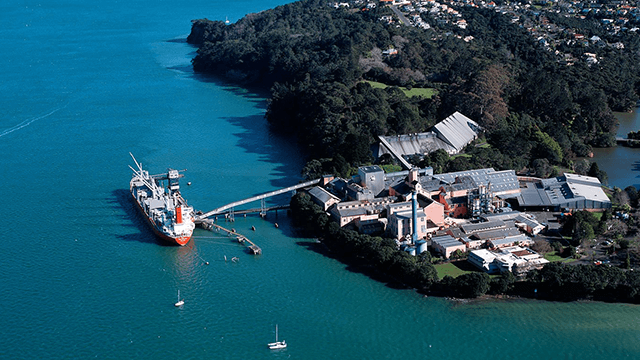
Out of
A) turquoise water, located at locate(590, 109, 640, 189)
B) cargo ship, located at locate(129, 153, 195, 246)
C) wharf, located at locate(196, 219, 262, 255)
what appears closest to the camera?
wharf, located at locate(196, 219, 262, 255)

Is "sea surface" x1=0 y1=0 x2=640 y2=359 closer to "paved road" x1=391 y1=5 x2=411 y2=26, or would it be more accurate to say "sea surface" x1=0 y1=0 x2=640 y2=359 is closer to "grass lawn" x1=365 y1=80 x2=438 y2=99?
"grass lawn" x1=365 y1=80 x2=438 y2=99

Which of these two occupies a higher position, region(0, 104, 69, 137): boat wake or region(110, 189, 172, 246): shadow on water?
region(0, 104, 69, 137): boat wake

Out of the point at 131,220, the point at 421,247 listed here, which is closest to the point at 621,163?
the point at 421,247

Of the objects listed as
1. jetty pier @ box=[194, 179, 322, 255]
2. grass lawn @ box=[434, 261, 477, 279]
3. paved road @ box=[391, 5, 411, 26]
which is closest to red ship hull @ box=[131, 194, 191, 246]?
jetty pier @ box=[194, 179, 322, 255]

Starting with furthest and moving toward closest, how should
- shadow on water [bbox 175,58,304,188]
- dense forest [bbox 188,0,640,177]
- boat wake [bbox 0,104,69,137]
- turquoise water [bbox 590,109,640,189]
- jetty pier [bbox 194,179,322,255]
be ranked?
boat wake [bbox 0,104,69,137]
dense forest [bbox 188,0,640,177]
shadow on water [bbox 175,58,304,188]
turquoise water [bbox 590,109,640,189]
jetty pier [bbox 194,179,322,255]

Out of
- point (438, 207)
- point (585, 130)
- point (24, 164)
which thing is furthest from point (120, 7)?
point (438, 207)

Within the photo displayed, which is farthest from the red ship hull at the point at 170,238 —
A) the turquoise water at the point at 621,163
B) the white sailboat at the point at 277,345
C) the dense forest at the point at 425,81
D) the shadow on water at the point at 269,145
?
the turquoise water at the point at 621,163
